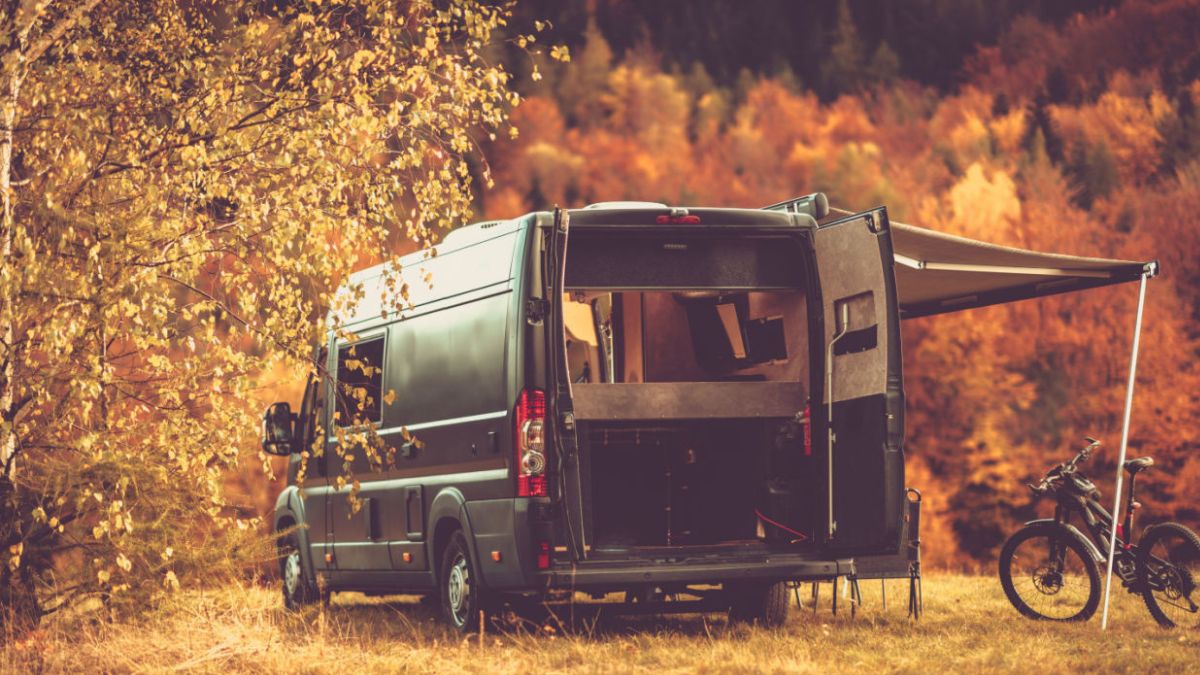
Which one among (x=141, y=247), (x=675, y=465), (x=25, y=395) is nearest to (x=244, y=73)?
(x=141, y=247)

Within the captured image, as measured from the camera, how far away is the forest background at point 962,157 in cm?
4262

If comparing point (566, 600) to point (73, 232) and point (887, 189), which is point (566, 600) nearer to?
point (73, 232)

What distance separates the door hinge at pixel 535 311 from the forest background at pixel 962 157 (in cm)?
1380

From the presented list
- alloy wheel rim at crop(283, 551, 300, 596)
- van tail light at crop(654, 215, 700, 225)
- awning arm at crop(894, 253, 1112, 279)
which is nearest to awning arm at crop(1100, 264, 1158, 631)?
awning arm at crop(894, 253, 1112, 279)

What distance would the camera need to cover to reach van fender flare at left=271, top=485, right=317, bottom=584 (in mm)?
13320

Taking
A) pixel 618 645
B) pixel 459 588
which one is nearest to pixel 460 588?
pixel 459 588

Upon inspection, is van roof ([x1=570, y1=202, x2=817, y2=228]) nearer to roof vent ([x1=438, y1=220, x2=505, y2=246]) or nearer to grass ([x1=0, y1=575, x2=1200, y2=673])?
roof vent ([x1=438, y1=220, x2=505, y2=246])

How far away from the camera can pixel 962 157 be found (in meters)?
64.2

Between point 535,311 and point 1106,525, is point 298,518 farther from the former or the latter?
point 1106,525

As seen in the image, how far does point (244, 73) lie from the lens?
31.7 feet

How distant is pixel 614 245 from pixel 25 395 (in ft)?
11.8

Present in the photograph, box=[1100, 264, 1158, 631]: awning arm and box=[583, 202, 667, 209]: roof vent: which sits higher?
box=[583, 202, 667, 209]: roof vent

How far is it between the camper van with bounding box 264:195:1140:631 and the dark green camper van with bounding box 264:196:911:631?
0.01 m

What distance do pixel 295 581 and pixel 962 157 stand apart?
176ft
